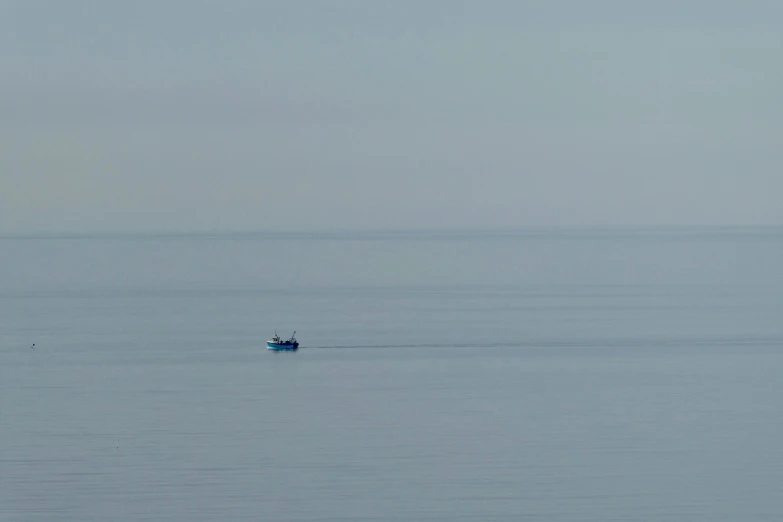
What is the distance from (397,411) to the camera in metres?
41.4

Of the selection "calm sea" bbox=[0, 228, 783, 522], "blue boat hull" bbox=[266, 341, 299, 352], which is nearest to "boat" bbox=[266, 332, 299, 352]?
"blue boat hull" bbox=[266, 341, 299, 352]

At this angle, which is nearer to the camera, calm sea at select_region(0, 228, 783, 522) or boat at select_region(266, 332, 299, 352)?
calm sea at select_region(0, 228, 783, 522)

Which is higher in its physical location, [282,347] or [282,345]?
[282,345]

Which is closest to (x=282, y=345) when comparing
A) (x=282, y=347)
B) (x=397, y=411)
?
(x=282, y=347)

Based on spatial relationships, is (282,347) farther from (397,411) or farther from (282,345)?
(397,411)

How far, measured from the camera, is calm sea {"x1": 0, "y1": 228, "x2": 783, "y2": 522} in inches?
1174

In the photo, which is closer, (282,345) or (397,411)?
(397,411)

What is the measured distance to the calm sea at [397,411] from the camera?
97.9ft

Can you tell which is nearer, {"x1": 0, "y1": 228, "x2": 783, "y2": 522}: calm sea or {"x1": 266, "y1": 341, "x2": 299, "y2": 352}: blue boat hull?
{"x1": 0, "y1": 228, "x2": 783, "y2": 522}: calm sea

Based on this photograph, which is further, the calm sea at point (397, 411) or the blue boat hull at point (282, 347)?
the blue boat hull at point (282, 347)

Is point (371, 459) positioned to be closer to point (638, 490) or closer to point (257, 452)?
point (257, 452)

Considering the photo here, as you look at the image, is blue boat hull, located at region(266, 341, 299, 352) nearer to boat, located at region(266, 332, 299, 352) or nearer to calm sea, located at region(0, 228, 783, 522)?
boat, located at region(266, 332, 299, 352)

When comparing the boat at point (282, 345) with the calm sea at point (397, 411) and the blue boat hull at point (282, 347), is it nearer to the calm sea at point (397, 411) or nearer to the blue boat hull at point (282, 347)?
the blue boat hull at point (282, 347)

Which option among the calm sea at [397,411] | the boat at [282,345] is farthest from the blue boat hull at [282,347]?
the calm sea at [397,411]
